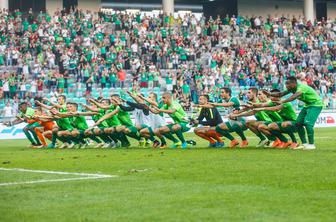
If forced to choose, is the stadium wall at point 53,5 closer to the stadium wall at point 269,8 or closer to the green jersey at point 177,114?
the stadium wall at point 269,8

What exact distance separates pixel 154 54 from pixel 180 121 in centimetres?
2267

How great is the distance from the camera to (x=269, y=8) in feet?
205

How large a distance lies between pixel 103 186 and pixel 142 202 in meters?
1.97

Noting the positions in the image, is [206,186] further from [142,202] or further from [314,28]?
[314,28]

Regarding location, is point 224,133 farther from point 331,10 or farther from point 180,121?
point 331,10

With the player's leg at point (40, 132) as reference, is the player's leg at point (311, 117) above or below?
above

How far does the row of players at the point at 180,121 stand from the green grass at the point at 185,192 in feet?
12.8

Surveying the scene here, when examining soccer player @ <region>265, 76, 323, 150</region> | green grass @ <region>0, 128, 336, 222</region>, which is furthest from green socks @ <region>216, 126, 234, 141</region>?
green grass @ <region>0, 128, 336, 222</region>

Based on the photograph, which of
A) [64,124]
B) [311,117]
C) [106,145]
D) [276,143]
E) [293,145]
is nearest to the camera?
[311,117]

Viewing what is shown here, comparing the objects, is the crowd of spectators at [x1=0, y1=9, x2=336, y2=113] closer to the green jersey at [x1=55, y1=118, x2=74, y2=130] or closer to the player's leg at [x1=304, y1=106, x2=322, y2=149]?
the green jersey at [x1=55, y1=118, x2=74, y2=130]

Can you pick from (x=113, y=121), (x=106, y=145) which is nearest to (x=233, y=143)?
(x=113, y=121)

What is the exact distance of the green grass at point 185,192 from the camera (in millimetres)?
8250

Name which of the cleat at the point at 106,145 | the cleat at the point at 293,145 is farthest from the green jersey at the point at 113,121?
the cleat at the point at 293,145

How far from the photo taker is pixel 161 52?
4550cm
